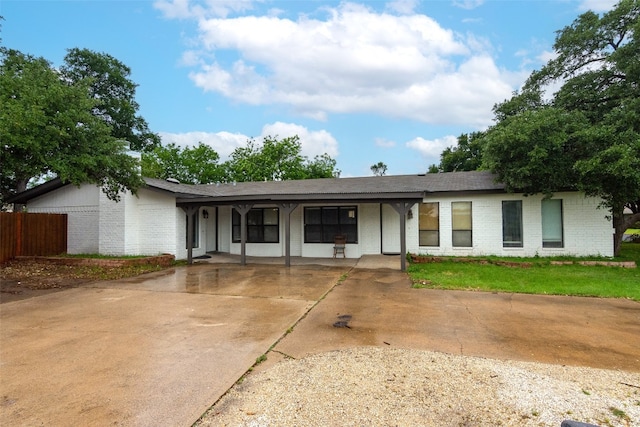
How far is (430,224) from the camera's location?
1233 cm

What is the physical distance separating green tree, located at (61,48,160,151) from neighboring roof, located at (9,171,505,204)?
19.7 m

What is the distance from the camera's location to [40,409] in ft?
9.21

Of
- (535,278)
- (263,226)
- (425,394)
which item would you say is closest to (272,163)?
(263,226)

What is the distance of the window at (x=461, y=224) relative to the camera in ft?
39.3

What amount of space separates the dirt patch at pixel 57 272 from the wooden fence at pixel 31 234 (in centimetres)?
54

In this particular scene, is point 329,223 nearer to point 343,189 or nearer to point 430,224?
point 343,189

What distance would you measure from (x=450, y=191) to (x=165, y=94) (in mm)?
13659

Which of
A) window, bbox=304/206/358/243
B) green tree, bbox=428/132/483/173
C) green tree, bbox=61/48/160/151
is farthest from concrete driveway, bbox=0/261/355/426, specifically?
green tree, bbox=428/132/483/173

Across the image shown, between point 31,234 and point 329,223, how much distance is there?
11.2 m

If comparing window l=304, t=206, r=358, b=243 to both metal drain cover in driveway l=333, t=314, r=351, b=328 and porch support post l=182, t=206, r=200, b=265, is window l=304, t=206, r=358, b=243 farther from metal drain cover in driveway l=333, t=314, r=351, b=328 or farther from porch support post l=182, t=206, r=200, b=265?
metal drain cover in driveway l=333, t=314, r=351, b=328

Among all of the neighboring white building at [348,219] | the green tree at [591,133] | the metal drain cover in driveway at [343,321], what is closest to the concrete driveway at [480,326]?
the metal drain cover in driveway at [343,321]

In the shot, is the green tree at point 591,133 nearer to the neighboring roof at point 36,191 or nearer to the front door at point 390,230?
the front door at point 390,230

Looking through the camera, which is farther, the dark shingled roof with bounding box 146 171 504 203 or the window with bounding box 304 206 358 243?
the window with bounding box 304 206 358 243

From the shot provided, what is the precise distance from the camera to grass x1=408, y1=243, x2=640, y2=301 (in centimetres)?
724
